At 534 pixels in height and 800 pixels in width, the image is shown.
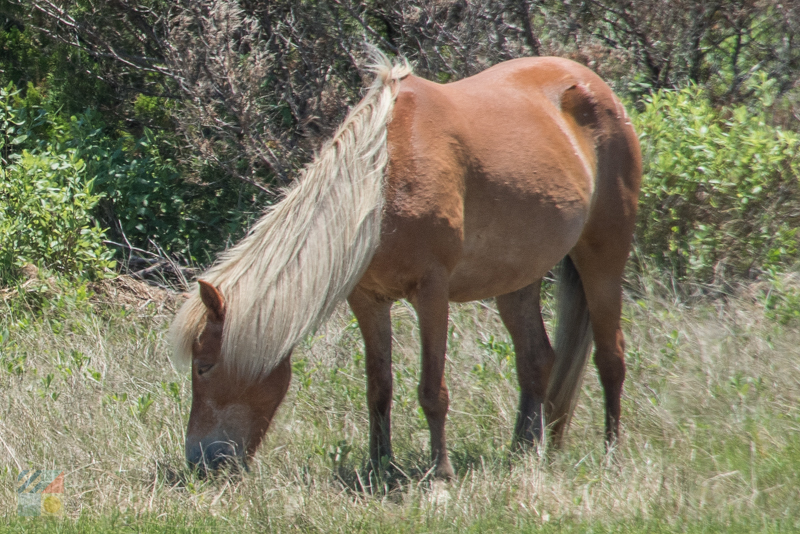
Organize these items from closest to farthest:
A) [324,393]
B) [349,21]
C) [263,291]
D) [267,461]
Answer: [263,291], [267,461], [324,393], [349,21]

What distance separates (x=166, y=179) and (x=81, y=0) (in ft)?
5.01

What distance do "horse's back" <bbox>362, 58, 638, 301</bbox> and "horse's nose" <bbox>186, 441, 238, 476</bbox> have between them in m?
0.90

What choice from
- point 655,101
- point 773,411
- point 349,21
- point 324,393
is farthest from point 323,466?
point 349,21

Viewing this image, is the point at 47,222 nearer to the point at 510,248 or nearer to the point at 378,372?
the point at 378,372

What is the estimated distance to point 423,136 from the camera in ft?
11.8

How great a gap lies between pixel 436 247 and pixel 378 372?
735 mm

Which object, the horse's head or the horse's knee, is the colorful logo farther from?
the horse's knee

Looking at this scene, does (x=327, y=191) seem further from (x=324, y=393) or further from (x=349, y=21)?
(x=349, y=21)

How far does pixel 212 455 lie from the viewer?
3438mm

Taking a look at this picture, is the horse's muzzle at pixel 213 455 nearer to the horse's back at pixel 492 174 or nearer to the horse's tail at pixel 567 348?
the horse's back at pixel 492 174

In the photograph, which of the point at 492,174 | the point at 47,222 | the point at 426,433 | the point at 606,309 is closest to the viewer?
the point at 492,174

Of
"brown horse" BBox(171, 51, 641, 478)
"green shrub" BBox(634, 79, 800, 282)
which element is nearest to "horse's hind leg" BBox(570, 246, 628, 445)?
"brown horse" BBox(171, 51, 641, 478)

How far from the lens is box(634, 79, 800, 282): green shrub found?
5.55 m

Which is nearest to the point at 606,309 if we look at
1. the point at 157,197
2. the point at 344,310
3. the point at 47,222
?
the point at 344,310
